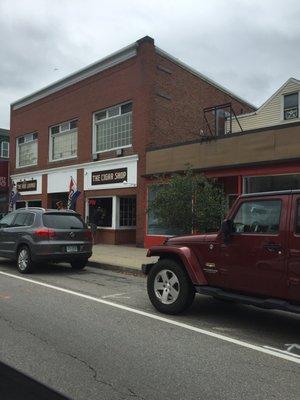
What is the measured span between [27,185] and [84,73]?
7738 mm

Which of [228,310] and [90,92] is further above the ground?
[90,92]

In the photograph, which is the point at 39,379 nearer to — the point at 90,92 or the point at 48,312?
the point at 48,312

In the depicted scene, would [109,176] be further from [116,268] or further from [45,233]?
[45,233]

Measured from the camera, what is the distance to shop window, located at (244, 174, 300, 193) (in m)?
14.8

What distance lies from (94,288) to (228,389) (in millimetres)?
5989

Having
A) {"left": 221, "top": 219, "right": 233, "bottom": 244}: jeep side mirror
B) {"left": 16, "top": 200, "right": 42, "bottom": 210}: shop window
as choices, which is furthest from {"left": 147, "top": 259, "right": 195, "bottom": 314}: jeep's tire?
{"left": 16, "top": 200, "right": 42, "bottom": 210}: shop window

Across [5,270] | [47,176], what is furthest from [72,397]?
[47,176]

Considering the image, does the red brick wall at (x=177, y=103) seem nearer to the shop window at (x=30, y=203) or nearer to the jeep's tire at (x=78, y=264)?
the jeep's tire at (x=78, y=264)

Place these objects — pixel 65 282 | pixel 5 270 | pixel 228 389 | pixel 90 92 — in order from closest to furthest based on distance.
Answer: pixel 228 389 < pixel 65 282 < pixel 5 270 < pixel 90 92

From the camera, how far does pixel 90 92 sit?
73.5ft

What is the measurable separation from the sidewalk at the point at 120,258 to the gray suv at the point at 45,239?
91 cm

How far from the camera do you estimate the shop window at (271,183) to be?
48.5 feet

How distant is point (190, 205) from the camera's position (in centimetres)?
1241

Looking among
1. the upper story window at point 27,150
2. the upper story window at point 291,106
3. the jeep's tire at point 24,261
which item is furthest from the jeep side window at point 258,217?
the upper story window at point 27,150
